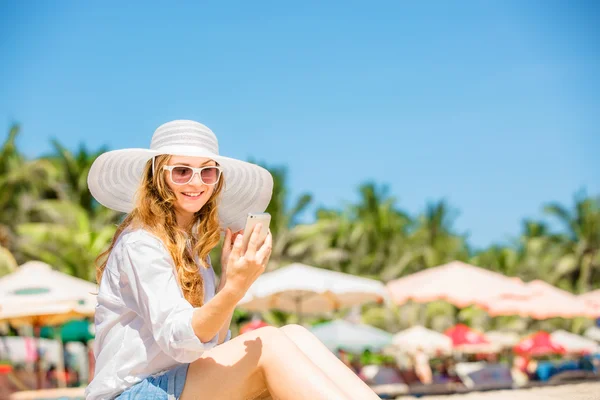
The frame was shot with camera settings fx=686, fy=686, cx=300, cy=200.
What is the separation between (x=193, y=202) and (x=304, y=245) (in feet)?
76.8

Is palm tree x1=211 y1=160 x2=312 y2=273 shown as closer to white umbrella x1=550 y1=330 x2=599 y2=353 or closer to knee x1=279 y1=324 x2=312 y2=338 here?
white umbrella x1=550 y1=330 x2=599 y2=353

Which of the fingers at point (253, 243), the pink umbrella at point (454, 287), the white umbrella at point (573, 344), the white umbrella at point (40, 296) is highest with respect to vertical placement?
the fingers at point (253, 243)

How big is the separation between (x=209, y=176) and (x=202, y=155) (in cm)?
10

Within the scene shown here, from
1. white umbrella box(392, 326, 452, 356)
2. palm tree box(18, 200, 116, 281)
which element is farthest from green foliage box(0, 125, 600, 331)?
white umbrella box(392, 326, 452, 356)

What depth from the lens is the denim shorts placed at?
2078 millimetres

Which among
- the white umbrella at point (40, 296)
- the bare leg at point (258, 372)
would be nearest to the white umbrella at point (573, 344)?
the white umbrella at point (40, 296)

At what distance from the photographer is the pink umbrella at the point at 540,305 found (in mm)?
13242

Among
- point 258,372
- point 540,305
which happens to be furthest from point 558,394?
point 540,305

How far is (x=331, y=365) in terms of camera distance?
219 centimetres

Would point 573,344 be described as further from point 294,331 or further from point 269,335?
point 269,335

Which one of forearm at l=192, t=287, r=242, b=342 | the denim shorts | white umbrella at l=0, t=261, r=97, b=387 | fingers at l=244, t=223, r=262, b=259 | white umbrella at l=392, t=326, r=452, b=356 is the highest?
fingers at l=244, t=223, r=262, b=259

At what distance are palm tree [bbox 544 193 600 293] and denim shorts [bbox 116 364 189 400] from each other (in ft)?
109

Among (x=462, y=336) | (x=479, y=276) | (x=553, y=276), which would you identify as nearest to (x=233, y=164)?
(x=479, y=276)

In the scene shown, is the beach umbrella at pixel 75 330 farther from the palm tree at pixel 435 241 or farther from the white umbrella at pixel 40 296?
the palm tree at pixel 435 241
